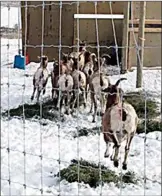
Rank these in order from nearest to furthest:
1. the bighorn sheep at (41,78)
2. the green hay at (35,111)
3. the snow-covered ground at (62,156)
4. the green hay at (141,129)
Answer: the snow-covered ground at (62,156), the green hay at (141,129), the green hay at (35,111), the bighorn sheep at (41,78)

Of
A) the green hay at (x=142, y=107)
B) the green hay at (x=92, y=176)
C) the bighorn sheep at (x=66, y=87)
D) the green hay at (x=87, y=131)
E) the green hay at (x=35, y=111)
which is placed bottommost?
the green hay at (x=92, y=176)

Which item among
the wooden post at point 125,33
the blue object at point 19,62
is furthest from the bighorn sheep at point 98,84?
the blue object at point 19,62

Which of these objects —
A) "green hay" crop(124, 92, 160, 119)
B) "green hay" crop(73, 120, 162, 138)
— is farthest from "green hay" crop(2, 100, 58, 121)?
"green hay" crop(124, 92, 160, 119)

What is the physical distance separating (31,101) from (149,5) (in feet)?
8.73

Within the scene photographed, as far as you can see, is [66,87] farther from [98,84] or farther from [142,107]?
[142,107]

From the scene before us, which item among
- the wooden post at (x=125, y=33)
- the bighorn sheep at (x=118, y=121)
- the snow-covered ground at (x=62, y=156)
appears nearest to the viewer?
the bighorn sheep at (x=118, y=121)

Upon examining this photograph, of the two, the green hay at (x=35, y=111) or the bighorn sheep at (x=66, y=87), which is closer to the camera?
the bighorn sheep at (x=66, y=87)

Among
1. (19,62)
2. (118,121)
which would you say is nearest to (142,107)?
(118,121)

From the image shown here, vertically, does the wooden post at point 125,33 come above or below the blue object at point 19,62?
above

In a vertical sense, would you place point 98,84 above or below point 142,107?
above

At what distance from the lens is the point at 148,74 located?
5797mm

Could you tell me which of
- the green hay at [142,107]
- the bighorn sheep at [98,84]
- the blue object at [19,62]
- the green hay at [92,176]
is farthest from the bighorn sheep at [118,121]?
the blue object at [19,62]

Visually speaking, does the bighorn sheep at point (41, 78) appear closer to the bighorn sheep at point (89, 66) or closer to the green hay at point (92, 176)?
the bighorn sheep at point (89, 66)

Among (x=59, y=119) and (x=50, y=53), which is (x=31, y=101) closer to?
(x=59, y=119)
